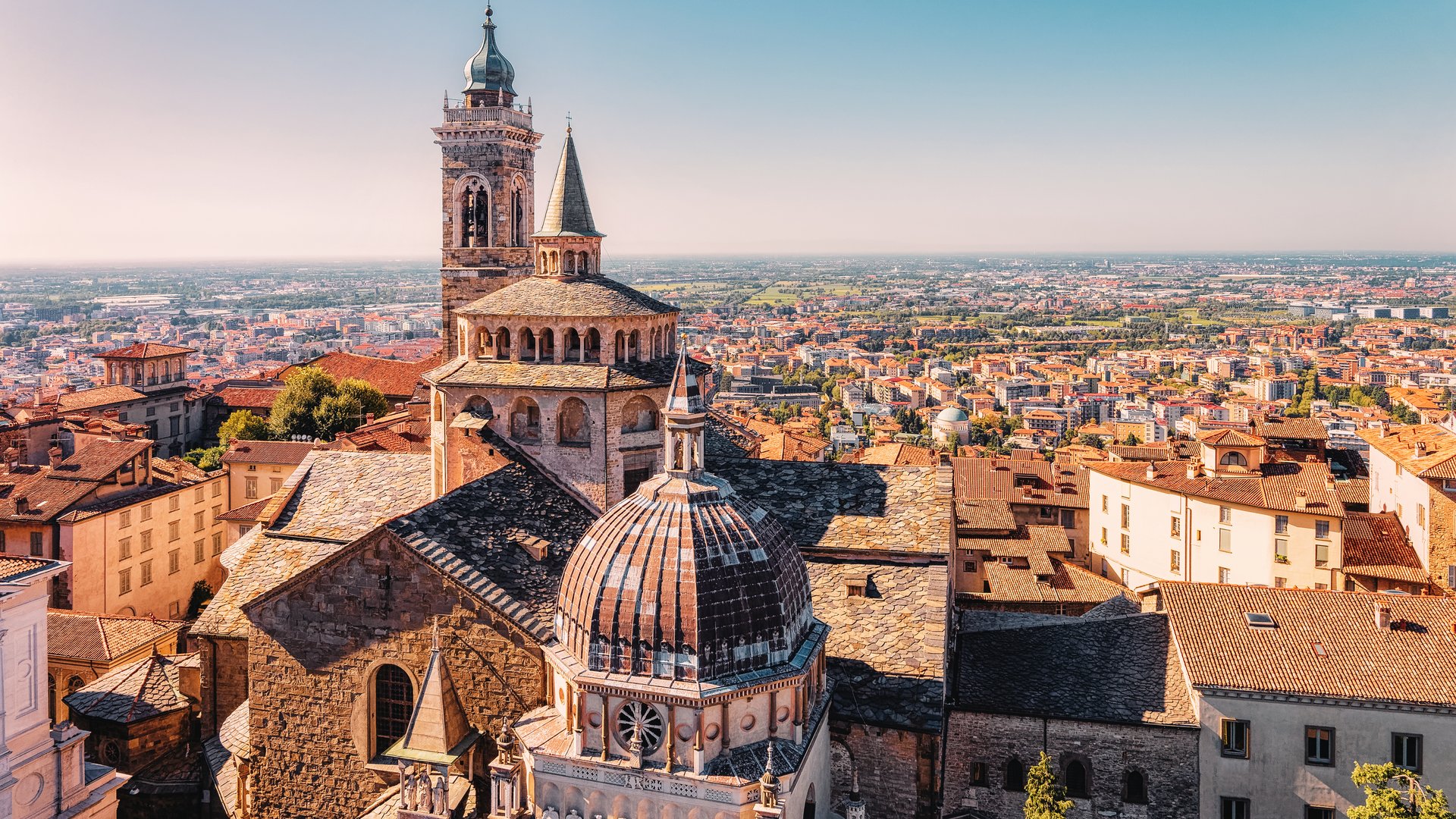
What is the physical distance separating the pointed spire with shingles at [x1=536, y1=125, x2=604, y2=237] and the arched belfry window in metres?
22.9

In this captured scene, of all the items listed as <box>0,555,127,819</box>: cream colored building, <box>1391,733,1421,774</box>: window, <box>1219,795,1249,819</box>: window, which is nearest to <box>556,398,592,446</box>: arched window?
<box>0,555,127,819</box>: cream colored building

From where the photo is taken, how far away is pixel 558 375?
29.1 meters

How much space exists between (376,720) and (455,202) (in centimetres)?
3656

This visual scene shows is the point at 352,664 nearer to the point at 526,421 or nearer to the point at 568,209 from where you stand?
the point at 526,421

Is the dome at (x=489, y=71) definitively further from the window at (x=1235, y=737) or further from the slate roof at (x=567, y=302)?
the window at (x=1235, y=737)

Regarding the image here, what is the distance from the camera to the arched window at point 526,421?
29.5 meters

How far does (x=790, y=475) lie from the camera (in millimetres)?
30984

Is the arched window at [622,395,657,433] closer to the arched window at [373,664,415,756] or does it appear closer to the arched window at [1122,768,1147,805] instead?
the arched window at [373,664,415,756]

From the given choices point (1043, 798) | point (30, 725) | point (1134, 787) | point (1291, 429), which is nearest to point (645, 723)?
point (1043, 798)

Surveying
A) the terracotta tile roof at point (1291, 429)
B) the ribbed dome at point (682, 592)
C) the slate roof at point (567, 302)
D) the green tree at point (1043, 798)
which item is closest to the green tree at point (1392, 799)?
the green tree at point (1043, 798)

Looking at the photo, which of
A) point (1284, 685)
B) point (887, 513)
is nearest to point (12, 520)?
point (887, 513)

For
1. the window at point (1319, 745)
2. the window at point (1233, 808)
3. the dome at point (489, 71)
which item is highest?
the dome at point (489, 71)

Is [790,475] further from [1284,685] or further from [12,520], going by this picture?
[12,520]

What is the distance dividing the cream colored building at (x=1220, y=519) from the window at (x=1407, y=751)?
20594 mm
